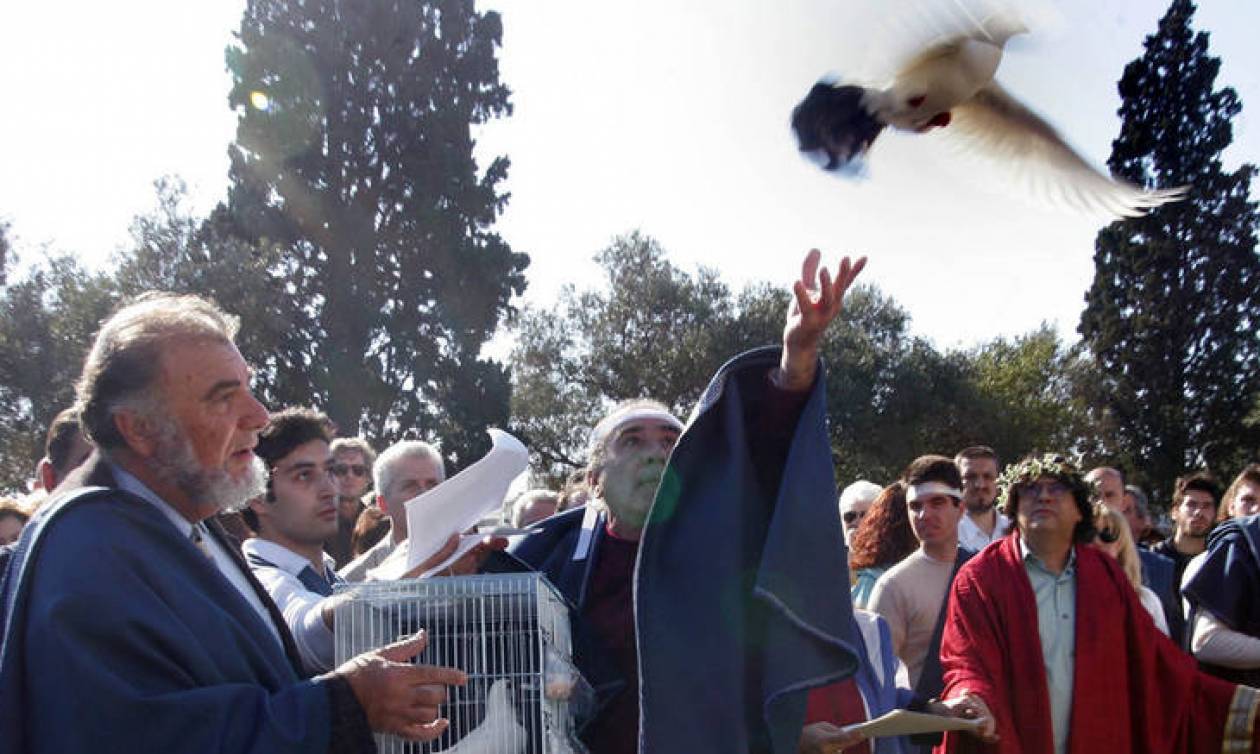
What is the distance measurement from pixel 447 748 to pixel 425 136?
26665 mm

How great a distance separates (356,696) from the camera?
2.51 meters

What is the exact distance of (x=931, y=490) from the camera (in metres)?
5.91

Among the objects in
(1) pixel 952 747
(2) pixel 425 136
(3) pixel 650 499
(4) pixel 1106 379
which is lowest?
(1) pixel 952 747

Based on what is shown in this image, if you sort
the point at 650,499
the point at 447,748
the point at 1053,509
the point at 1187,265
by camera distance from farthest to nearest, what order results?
the point at 1187,265 → the point at 1053,509 → the point at 650,499 → the point at 447,748

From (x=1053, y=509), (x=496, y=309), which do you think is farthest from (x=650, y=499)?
(x=496, y=309)

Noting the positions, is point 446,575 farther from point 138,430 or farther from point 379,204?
point 379,204

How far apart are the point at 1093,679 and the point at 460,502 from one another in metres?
2.91

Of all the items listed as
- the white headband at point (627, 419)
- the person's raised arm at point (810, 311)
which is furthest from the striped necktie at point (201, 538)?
the person's raised arm at point (810, 311)

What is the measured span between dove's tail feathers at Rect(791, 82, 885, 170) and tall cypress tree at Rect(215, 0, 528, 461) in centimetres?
2398

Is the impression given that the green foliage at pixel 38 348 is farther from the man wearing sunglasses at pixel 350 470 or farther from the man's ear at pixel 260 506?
the man's ear at pixel 260 506

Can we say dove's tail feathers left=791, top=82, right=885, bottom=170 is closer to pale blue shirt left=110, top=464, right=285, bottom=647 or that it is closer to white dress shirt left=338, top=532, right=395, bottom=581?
pale blue shirt left=110, top=464, right=285, bottom=647

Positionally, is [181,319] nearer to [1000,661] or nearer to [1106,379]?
[1000,661]

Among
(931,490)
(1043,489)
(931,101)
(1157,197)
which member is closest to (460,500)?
(931,101)

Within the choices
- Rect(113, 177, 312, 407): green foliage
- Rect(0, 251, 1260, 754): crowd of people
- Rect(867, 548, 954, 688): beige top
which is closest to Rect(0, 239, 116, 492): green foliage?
Rect(113, 177, 312, 407): green foliage
